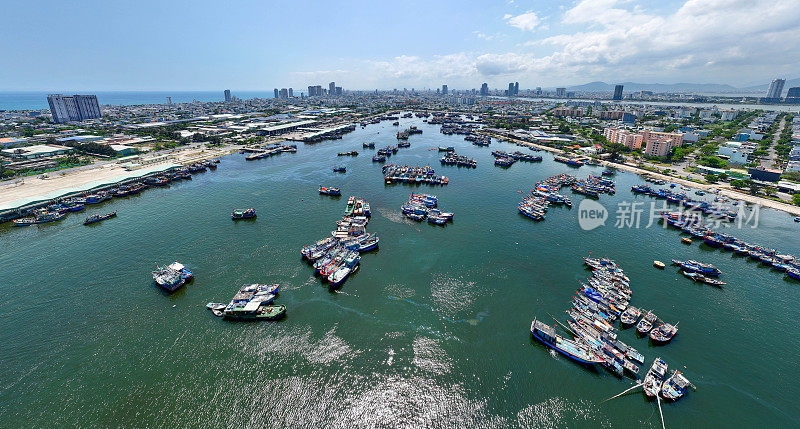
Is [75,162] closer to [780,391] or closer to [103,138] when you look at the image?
[103,138]

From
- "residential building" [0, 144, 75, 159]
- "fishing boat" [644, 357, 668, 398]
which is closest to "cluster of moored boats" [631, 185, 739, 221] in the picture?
"fishing boat" [644, 357, 668, 398]

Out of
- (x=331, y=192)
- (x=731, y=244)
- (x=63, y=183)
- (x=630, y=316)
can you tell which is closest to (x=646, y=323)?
(x=630, y=316)

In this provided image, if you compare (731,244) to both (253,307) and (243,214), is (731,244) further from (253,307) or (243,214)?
(243,214)

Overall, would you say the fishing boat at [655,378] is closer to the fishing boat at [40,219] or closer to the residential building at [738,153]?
the fishing boat at [40,219]

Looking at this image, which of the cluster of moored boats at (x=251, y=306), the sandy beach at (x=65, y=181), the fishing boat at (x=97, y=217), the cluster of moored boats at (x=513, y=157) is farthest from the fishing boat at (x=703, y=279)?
the sandy beach at (x=65, y=181)

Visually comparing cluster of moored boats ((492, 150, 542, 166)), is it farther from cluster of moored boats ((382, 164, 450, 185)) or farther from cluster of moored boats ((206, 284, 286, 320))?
cluster of moored boats ((206, 284, 286, 320))

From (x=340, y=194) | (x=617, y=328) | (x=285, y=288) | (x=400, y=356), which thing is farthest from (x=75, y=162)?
(x=617, y=328)

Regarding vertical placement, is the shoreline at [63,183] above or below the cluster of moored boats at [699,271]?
above
